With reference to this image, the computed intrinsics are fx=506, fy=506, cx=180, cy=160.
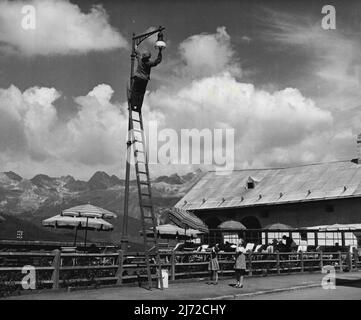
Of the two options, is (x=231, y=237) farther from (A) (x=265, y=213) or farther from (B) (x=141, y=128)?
(B) (x=141, y=128)

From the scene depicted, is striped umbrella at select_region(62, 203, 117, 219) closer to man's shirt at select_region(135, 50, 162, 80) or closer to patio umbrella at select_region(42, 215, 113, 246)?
patio umbrella at select_region(42, 215, 113, 246)

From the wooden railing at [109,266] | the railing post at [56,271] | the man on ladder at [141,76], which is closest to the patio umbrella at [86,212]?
the wooden railing at [109,266]

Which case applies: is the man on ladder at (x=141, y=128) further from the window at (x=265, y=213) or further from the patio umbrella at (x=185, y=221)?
the window at (x=265, y=213)

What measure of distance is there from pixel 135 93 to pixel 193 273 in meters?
6.55

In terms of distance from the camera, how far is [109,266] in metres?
14.0

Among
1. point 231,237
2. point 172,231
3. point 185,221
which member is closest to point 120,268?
point 172,231

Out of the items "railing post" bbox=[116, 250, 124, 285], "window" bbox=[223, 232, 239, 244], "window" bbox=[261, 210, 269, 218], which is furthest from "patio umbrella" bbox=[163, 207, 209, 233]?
"railing post" bbox=[116, 250, 124, 285]

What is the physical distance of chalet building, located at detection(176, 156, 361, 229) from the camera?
112 ft

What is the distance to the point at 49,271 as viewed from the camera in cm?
1282

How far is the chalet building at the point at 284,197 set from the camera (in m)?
34.0

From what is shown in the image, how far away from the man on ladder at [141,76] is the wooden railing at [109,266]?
4.35 m

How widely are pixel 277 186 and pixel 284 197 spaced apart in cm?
280
